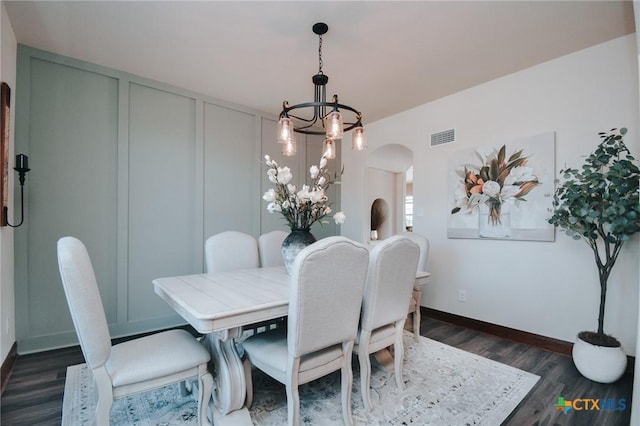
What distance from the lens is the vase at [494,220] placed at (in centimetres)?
301

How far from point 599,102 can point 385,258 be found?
7.70ft

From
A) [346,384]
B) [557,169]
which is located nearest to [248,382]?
[346,384]

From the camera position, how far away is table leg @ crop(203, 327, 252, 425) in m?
1.64

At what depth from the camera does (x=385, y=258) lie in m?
1.79

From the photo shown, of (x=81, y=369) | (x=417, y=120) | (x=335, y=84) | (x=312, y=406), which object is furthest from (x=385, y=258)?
(x=417, y=120)

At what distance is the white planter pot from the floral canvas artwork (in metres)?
0.94

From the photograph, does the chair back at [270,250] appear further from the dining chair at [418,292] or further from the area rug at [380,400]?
the dining chair at [418,292]

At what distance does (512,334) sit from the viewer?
9.70ft

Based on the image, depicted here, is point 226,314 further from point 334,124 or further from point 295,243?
point 334,124

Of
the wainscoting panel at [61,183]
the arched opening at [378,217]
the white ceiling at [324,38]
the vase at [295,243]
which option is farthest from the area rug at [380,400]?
the arched opening at [378,217]

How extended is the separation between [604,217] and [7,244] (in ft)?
14.4

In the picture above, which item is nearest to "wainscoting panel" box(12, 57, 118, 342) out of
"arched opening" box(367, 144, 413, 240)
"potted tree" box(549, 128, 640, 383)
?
"arched opening" box(367, 144, 413, 240)

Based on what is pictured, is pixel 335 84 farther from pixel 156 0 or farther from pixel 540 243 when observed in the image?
pixel 540 243

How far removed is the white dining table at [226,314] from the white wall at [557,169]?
228 centimetres
